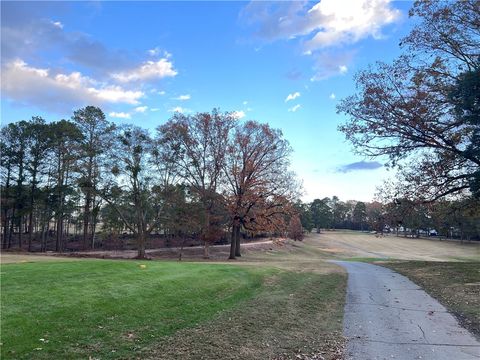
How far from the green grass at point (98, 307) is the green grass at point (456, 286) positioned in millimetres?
5873

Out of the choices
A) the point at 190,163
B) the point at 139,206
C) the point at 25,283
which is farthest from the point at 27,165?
the point at 25,283

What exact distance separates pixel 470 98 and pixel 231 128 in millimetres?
23848

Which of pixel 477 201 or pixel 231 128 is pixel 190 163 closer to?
pixel 231 128

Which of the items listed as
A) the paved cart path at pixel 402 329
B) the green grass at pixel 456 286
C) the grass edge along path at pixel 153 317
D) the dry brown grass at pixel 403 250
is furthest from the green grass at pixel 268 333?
the dry brown grass at pixel 403 250

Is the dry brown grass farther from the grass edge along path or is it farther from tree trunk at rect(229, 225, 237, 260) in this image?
the grass edge along path

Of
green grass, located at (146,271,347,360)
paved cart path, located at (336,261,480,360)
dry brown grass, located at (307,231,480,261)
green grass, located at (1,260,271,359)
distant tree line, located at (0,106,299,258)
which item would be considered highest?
distant tree line, located at (0,106,299,258)

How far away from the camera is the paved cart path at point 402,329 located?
743 centimetres

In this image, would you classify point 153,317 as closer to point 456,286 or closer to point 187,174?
point 456,286

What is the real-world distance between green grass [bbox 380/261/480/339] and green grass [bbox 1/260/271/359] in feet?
19.3

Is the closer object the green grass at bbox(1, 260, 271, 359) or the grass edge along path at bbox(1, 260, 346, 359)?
the green grass at bbox(1, 260, 271, 359)

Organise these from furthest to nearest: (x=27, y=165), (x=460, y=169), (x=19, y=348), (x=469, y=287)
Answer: (x=27, y=165) → (x=460, y=169) → (x=469, y=287) → (x=19, y=348)

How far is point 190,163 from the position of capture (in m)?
38.3

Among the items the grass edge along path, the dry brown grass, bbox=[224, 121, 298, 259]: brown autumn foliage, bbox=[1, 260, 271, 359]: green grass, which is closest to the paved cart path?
the grass edge along path

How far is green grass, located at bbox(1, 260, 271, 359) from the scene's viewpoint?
6.20 meters
